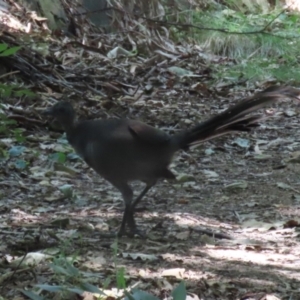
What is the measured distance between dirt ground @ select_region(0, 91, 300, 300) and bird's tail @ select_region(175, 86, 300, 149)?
1.76 ft

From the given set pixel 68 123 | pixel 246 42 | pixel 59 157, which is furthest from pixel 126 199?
pixel 246 42

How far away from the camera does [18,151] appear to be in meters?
5.94

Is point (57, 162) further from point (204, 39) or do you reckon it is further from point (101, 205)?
point (204, 39)

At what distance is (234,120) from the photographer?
13.5 ft

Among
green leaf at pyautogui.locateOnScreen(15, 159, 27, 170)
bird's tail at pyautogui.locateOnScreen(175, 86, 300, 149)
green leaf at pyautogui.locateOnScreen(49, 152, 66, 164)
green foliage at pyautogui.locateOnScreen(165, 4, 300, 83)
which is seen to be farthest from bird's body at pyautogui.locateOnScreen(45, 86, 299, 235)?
green foliage at pyautogui.locateOnScreen(165, 4, 300, 83)

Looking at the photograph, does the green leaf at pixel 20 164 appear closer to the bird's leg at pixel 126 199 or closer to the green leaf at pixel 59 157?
the green leaf at pixel 59 157

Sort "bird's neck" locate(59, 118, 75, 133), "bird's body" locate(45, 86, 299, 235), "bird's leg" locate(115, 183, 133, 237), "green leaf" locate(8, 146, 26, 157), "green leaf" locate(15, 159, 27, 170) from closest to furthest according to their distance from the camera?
"bird's body" locate(45, 86, 299, 235) → "bird's leg" locate(115, 183, 133, 237) → "bird's neck" locate(59, 118, 75, 133) → "green leaf" locate(15, 159, 27, 170) → "green leaf" locate(8, 146, 26, 157)

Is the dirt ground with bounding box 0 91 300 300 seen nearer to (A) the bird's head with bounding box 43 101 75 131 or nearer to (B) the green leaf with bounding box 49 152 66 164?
(B) the green leaf with bounding box 49 152 66 164

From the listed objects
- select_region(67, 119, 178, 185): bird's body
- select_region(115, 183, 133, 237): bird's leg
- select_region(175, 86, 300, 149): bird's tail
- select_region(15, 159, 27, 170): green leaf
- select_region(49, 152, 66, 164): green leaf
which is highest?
select_region(175, 86, 300, 149): bird's tail

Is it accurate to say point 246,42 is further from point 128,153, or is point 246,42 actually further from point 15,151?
point 128,153

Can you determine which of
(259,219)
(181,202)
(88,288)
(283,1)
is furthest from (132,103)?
(283,1)

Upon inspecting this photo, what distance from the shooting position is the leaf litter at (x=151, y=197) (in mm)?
3467

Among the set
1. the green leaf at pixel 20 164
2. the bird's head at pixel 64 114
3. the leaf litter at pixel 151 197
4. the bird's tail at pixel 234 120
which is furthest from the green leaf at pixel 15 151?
the bird's tail at pixel 234 120

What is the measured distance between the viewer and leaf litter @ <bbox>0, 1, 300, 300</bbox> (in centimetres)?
347
